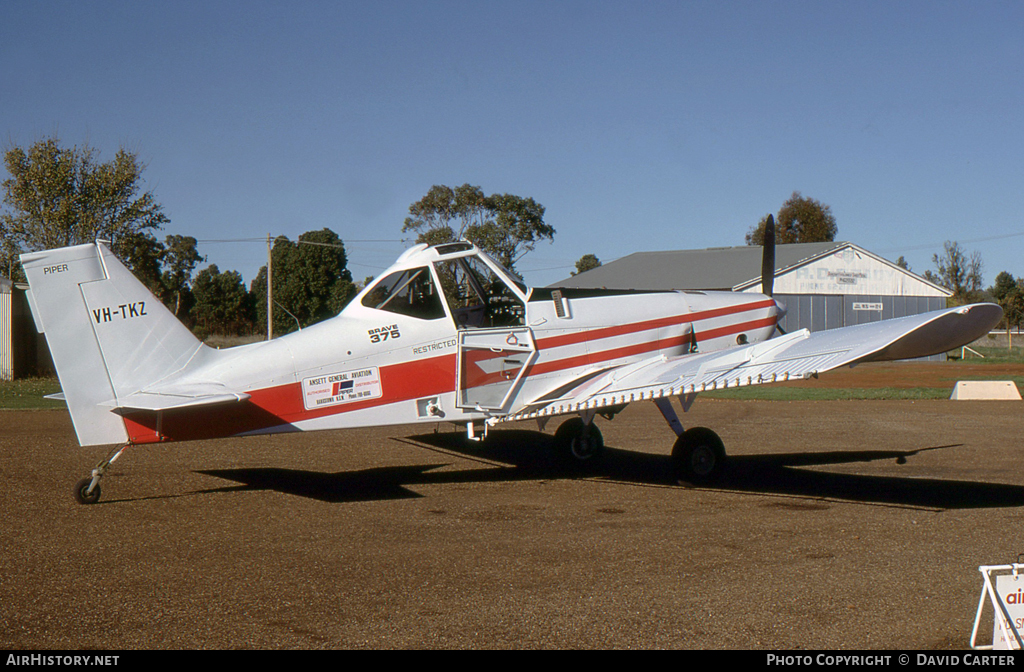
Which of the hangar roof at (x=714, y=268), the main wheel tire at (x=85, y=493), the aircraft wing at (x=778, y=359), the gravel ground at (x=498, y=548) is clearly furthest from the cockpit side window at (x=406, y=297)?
the hangar roof at (x=714, y=268)

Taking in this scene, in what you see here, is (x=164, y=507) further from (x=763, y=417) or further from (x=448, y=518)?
(x=763, y=417)

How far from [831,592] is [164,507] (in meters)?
6.51

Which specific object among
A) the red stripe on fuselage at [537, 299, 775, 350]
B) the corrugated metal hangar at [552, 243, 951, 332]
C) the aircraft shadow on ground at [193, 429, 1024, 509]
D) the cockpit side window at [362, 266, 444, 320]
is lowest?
the aircraft shadow on ground at [193, 429, 1024, 509]

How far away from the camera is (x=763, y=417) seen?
18.4 metres

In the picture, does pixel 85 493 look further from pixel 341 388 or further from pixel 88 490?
pixel 341 388

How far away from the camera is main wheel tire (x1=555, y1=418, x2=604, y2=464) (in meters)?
11.9

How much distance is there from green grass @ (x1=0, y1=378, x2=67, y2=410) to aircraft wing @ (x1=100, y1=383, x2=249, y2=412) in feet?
34.0

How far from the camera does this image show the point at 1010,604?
A: 4.11 m

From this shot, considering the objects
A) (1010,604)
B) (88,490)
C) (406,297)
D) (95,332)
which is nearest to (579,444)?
(406,297)

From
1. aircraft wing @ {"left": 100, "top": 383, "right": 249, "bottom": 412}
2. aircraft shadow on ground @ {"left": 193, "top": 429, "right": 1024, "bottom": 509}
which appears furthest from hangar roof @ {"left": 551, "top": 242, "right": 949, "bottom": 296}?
aircraft wing @ {"left": 100, "top": 383, "right": 249, "bottom": 412}

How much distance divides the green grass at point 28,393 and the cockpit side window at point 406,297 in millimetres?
10852

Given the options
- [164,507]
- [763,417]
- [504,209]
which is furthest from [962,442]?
[504,209]

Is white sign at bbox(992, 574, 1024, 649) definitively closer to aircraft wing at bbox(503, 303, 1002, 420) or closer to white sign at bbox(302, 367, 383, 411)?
aircraft wing at bbox(503, 303, 1002, 420)

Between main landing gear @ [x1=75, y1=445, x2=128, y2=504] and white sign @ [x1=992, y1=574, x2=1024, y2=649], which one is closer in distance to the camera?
white sign @ [x1=992, y1=574, x2=1024, y2=649]
